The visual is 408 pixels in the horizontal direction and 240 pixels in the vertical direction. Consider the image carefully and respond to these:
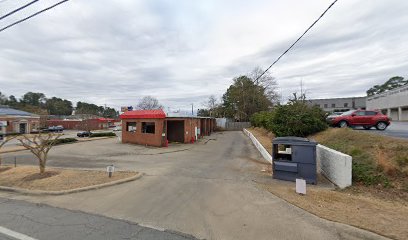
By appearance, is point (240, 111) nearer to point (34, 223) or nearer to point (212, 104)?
point (212, 104)

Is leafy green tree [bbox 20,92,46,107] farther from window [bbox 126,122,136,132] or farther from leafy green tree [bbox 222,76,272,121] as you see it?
window [bbox 126,122,136,132]

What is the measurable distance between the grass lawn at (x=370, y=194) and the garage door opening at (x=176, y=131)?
18.8 meters

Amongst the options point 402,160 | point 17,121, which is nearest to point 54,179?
point 402,160

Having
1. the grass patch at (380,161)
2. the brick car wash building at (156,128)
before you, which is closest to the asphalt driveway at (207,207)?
the grass patch at (380,161)

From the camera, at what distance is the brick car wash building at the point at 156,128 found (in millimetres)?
23547

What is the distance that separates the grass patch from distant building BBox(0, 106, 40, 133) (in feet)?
190

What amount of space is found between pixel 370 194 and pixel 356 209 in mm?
1773

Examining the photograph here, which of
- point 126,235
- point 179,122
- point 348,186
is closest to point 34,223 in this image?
point 126,235

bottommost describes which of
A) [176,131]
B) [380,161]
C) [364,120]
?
[380,161]

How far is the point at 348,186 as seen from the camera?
8.39 meters

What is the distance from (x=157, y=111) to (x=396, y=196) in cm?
2008

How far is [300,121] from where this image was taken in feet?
55.4

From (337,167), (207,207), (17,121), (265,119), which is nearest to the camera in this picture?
(207,207)

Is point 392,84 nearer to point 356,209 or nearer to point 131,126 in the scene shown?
point 131,126
